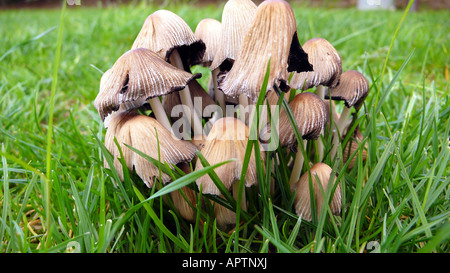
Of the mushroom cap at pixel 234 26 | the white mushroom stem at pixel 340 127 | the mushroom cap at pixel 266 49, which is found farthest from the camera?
the white mushroom stem at pixel 340 127

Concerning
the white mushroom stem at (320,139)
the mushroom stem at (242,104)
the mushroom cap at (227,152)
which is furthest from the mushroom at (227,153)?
the white mushroom stem at (320,139)

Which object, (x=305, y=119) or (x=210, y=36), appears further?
(x=210, y=36)

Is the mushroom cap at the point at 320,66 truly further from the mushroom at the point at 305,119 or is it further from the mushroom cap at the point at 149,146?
the mushroom cap at the point at 149,146

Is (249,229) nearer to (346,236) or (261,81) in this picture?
(346,236)

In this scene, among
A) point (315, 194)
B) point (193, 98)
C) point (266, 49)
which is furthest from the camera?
point (193, 98)

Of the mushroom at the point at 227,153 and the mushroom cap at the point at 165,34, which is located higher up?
the mushroom cap at the point at 165,34

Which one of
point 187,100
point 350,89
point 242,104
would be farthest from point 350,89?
point 187,100

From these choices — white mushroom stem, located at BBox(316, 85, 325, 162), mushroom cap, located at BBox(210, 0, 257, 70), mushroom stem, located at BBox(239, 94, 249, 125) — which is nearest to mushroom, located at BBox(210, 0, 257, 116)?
mushroom cap, located at BBox(210, 0, 257, 70)

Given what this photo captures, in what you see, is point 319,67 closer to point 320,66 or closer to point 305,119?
point 320,66
